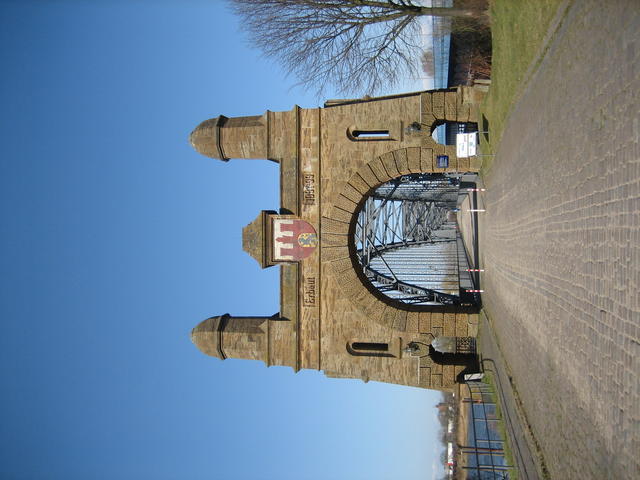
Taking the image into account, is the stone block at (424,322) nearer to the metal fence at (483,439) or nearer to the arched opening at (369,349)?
the arched opening at (369,349)

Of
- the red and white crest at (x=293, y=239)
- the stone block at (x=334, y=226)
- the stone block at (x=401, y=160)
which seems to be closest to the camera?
the stone block at (x=401, y=160)

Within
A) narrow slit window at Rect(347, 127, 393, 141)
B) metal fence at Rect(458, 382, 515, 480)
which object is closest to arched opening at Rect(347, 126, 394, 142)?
narrow slit window at Rect(347, 127, 393, 141)

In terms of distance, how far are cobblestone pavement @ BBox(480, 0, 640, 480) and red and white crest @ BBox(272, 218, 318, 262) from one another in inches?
229

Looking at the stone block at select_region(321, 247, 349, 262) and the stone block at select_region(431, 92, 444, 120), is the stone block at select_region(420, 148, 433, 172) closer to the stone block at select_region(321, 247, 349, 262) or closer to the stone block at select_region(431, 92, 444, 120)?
the stone block at select_region(431, 92, 444, 120)

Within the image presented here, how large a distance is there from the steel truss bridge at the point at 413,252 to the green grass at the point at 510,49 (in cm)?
583

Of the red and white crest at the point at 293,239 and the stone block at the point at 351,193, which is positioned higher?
the stone block at the point at 351,193

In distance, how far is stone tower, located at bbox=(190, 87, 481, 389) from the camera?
14.2 metres

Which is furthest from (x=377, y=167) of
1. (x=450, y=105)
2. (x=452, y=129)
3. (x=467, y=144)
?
(x=452, y=129)

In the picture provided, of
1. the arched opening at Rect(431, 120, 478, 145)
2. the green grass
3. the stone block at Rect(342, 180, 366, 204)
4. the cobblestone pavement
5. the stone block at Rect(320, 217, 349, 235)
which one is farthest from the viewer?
the arched opening at Rect(431, 120, 478, 145)

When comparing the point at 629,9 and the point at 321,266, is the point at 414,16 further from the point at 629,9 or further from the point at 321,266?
the point at 629,9

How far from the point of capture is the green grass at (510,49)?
9.52 metres

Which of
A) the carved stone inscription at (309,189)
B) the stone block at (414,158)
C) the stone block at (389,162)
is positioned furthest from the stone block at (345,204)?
the stone block at (414,158)

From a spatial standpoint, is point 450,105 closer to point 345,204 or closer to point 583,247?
point 345,204

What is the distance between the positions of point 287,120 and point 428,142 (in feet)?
12.9
